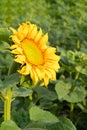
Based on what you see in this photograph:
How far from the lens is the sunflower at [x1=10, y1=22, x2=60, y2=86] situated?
4.83 feet

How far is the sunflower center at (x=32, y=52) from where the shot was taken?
1.51 metres

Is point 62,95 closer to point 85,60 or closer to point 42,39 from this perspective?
point 85,60

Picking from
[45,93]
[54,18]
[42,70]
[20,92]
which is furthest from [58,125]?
[54,18]

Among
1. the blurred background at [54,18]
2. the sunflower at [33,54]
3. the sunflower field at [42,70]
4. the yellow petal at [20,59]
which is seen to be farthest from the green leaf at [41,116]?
the blurred background at [54,18]

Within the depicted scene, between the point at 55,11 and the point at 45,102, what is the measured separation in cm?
239

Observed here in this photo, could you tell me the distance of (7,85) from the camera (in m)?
1.51

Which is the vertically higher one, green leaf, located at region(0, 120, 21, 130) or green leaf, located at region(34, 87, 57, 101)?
green leaf, located at region(0, 120, 21, 130)

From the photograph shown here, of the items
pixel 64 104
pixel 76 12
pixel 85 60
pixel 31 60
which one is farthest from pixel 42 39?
pixel 76 12

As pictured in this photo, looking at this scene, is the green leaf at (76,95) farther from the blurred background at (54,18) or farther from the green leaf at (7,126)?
the green leaf at (7,126)

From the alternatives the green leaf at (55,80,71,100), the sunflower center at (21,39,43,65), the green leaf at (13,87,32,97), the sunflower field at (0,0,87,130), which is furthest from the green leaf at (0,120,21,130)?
the green leaf at (55,80,71,100)

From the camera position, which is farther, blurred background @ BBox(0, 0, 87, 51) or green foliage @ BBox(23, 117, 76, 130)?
blurred background @ BBox(0, 0, 87, 51)

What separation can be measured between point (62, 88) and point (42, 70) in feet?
3.34

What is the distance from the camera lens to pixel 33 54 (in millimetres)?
1539

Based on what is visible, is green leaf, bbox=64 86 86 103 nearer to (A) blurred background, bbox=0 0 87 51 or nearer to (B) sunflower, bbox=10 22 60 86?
(A) blurred background, bbox=0 0 87 51
